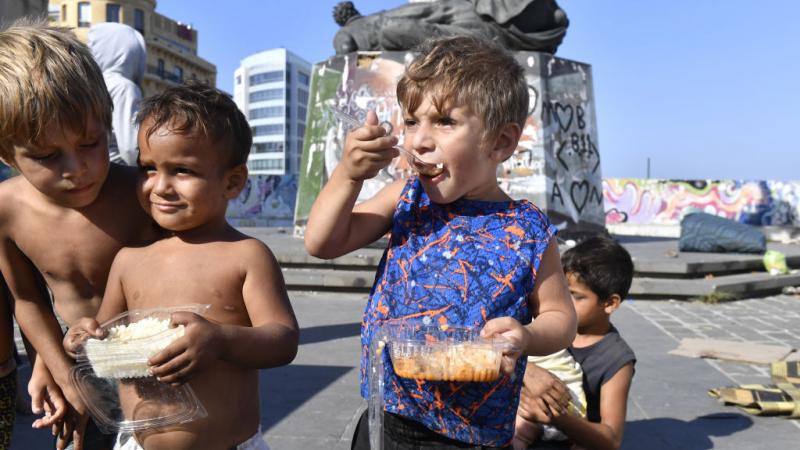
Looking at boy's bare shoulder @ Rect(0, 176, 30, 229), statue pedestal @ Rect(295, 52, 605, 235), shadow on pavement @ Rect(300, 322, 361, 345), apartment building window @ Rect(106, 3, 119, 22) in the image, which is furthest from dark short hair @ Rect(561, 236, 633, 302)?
apartment building window @ Rect(106, 3, 119, 22)

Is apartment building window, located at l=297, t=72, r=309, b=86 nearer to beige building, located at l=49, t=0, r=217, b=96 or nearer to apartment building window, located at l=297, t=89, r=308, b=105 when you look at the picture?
apartment building window, located at l=297, t=89, r=308, b=105

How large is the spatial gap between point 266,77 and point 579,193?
316ft

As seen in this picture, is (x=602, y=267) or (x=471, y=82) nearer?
(x=471, y=82)

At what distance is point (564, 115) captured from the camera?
414 inches

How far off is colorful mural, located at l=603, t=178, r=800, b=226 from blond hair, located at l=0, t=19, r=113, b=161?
26.0 meters

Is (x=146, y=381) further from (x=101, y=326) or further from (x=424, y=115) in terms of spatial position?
(x=424, y=115)

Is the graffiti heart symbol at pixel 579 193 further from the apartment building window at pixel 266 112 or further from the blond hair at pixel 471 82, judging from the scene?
the apartment building window at pixel 266 112

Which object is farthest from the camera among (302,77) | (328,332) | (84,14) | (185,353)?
(302,77)

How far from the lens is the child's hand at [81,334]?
1556 mm

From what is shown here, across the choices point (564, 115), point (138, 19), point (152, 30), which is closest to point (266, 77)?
point (152, 30)

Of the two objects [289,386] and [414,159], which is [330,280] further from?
[414,159]

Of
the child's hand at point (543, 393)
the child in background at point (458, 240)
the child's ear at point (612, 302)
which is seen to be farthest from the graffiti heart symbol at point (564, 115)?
the child in background at point (458, 240)

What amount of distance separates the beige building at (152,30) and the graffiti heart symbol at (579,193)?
4650 centimetres

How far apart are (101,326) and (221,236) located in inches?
14.3
